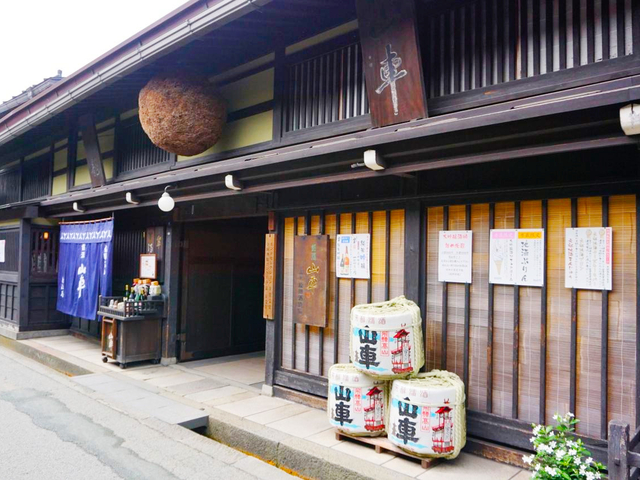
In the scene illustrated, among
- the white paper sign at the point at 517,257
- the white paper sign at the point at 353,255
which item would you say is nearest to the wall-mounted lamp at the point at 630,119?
the white paper sign at the point at 517,257

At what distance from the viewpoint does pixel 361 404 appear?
5.47 meters

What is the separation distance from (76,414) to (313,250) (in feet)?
14.2

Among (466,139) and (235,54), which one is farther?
(235,54)

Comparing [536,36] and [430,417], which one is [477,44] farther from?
[430,417]

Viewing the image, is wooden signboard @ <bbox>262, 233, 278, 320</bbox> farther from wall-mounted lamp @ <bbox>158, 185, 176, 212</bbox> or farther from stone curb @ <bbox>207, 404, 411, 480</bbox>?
wall-mounted lamp @ <bbox>158, 185, 176, 212</bbox>

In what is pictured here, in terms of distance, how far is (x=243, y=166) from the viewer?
21.6 feet

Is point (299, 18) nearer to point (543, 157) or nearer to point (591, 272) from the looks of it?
point (543, 157)

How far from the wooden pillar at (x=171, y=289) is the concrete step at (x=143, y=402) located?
136 centimetres

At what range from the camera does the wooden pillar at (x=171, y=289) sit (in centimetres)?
1005

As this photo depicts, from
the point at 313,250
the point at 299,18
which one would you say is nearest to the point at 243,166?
the point at 313,250

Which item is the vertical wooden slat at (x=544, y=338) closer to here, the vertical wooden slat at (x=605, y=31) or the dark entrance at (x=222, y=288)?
the vertical wooden slat at (x=605, y=31)

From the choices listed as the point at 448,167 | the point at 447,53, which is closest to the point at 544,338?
the point at 448,167

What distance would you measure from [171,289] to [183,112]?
4059 mm

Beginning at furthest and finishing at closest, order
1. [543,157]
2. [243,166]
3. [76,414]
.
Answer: [76,414] < [243,166] < [543,157]
